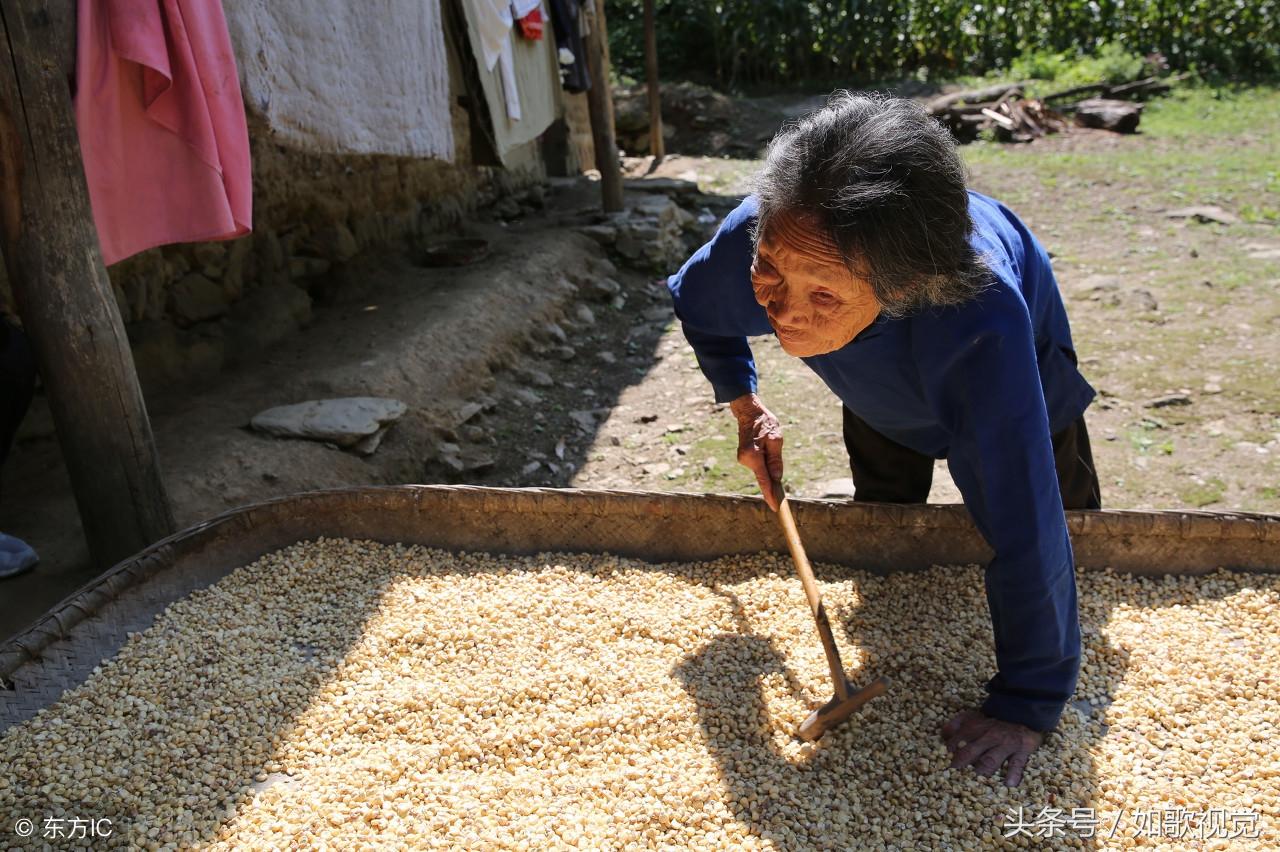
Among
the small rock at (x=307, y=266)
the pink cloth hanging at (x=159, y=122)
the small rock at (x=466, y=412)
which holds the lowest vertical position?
the small rock at (x=466, y=412)

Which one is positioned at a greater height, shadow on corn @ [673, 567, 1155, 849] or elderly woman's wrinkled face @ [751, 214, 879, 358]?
elderly woman's wrinkled face @ [751, 214, 879, 358]

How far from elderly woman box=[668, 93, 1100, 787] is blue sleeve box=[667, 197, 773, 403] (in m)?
0.01

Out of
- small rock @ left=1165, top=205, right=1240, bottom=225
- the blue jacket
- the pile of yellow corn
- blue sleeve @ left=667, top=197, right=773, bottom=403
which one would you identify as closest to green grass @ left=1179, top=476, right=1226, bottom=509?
the pile of yellow corn

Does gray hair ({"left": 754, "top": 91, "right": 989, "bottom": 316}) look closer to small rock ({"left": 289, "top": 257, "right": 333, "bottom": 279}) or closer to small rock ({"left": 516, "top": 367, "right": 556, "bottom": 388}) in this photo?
small rock ({"left": 516, "top": 367, "right": 556, "bottom": 388})

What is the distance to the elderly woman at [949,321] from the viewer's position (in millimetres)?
1427

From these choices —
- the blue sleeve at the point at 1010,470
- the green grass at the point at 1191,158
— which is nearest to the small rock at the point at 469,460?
the blue sleeve at the point at 1010,470

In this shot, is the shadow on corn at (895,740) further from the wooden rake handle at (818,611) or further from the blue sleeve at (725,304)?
the blue sleeve at (725,304)

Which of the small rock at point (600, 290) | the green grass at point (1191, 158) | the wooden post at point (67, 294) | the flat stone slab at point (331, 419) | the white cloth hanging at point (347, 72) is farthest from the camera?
the green grass at point (1191, 158)

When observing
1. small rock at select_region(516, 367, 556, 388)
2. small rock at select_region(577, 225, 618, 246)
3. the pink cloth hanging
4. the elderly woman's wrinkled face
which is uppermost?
the pink cloth hanging

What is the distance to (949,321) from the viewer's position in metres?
1.53

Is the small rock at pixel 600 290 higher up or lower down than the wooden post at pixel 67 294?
lower down

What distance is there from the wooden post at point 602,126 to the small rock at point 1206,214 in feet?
11.4

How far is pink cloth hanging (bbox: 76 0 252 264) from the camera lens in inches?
87.8

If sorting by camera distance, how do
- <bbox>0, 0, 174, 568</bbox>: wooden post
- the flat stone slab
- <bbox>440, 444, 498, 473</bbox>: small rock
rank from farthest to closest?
<bbox>440, 444, 498, 473</bbox>: small rock, the flat stone slab, <bbox>0, 0, 174, 568</bbox>: wooden post
